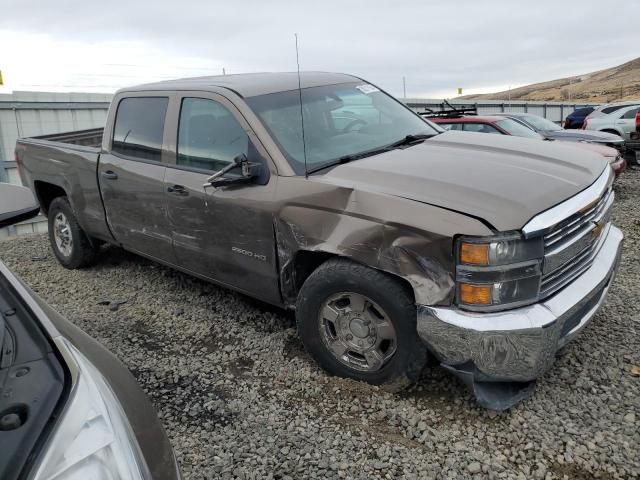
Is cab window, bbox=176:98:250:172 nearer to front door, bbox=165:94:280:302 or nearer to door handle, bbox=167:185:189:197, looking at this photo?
front door, bbox=165:94:280:302

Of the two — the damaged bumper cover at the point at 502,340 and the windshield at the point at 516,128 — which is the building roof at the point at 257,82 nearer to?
the damaged bumper cover at the point at 502,340

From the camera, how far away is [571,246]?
281 cm

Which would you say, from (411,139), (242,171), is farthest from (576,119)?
(242,171)

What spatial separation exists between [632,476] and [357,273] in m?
1.59

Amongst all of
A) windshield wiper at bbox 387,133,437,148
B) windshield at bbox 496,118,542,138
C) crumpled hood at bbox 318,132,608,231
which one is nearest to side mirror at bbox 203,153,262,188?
crumpled hood at bbox 318,132,608,231

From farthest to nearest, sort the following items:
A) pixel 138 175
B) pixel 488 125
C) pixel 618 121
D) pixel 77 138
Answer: pixel 618 121, pixel 488 125, pixel 77 138, pixel 138 175

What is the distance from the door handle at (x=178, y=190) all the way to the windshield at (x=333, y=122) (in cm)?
80

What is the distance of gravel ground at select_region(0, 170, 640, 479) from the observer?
2.51 m

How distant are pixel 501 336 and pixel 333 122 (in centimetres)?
193

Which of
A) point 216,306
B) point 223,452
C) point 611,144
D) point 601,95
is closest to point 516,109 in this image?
Result: point 611,144

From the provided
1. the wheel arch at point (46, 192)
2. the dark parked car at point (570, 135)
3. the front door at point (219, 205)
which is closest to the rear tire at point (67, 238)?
the wheel arch at point (46, 192)

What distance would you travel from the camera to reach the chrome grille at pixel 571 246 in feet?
8.69

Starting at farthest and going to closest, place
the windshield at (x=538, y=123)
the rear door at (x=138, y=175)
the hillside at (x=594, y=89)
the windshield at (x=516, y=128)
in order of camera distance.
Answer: the hillside at (x=594, y=89) → the windshield at (x=538, y=123) → the windshield at (x=516, y=128) → the rear door at (x=138, y=175)

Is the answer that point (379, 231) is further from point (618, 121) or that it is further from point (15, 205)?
point (618, 121)
